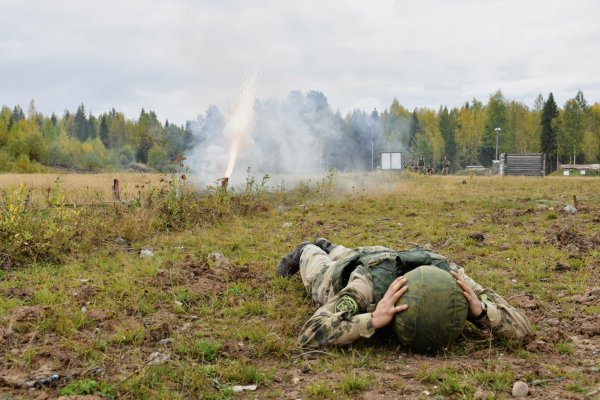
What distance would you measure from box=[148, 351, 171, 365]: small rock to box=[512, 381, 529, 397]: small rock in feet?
8.63

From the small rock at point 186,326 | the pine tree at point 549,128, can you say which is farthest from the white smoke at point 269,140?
the pine tree at point 549,128

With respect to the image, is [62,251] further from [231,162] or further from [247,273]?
[231,162]

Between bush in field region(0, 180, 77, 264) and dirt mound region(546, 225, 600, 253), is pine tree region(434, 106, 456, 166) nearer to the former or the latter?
dirt mound region(546, 225, 600, 253)

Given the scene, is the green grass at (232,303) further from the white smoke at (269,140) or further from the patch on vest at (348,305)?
the white smoke at (269,140)

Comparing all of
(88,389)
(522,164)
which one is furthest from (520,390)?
(522,164)

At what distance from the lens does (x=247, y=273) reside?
23.0ft

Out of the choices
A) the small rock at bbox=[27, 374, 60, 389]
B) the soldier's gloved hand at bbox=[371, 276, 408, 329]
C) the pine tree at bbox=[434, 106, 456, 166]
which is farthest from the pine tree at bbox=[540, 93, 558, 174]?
the small rock at bbox=[27, 374, 60, 389]

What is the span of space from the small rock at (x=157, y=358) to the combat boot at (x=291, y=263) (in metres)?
2.85

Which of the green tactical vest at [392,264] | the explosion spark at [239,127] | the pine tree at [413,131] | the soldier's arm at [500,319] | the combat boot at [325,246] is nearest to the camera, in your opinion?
the soldier's arm at [500,319]

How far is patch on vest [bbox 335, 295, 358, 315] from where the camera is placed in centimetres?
449

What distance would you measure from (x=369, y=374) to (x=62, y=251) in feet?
19.1

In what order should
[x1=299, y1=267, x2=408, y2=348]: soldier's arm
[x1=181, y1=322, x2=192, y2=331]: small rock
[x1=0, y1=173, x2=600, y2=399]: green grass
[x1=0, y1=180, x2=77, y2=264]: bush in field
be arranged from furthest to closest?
[x1=0, y1=180, x2=77, y2=264]: bush in field → [x1=181, y1=322, x2=192, y2=331]: small rock → [x1=299, y1=267, x2=408, y2=348]: soldier's arm → [x1=0, y1=173, x2=600, y2=399]: green grass

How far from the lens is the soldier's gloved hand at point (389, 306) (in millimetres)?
4289

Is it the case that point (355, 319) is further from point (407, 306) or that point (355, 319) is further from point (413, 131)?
point (413, 131)
